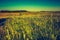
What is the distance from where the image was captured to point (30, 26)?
5.19 feet

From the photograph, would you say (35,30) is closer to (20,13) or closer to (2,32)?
(20,13)

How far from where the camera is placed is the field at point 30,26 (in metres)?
1.55

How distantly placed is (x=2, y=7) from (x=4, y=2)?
64 millimetres

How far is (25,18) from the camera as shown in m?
1.59

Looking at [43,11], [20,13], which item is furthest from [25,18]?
[43,11]

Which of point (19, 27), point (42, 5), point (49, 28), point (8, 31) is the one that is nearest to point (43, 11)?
point (42, 5)

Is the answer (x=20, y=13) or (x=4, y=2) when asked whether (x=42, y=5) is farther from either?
(x=4, y=2)

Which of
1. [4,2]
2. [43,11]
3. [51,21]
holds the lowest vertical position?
[51,21]

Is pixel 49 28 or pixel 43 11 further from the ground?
pixel 43 11

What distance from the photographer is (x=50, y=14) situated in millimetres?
1618

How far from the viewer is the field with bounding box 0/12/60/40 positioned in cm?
155

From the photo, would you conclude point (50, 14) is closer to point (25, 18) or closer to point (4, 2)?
point (25, 18)

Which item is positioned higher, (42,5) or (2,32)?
(42,5)

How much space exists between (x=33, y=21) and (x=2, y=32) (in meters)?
0.38
